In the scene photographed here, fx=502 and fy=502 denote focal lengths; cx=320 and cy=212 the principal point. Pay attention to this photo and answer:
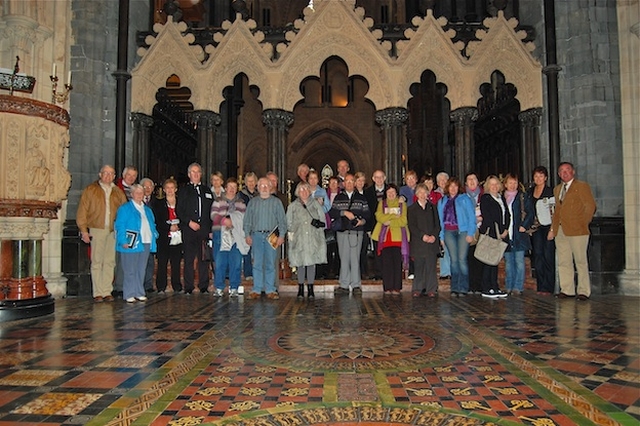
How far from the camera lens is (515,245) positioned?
735 cm

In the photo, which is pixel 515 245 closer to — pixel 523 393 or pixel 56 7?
pixel 523 393

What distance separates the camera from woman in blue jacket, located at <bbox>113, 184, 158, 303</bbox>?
22.2ft

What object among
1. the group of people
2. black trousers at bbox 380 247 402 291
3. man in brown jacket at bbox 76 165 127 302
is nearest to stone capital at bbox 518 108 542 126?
the group of people

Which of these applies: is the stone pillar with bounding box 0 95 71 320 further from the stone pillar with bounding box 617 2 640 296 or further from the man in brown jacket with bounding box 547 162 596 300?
the stone pillar with bounding box 617 2 640 296

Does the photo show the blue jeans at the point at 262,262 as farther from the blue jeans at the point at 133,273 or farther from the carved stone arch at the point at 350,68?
the carved stone arch at the point at 350,68

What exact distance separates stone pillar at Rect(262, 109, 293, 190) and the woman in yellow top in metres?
2.77

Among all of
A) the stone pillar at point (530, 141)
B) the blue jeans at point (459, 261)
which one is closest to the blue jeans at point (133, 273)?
the blue jeans at point (459, 261)

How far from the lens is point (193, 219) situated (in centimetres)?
735

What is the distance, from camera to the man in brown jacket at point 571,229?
22.2 ft

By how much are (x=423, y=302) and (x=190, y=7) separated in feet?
65.0

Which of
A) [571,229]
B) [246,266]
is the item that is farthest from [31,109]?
[571,229]

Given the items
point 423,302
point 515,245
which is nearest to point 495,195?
point 515,245

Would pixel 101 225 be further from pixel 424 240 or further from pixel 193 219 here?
pixel 424 240

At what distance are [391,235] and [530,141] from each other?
158 inches
